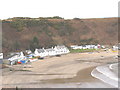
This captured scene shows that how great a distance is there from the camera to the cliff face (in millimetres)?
54816

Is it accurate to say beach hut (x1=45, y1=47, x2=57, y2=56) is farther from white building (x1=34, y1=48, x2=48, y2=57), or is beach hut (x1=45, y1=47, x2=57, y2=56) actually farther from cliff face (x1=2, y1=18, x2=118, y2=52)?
cliff face (x1=2, y1=18, x2=118, y2=52)

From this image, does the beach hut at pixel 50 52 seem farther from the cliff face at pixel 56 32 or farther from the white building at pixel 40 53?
the cliff face at pixel 56 32

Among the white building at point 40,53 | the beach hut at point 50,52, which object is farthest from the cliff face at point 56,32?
the white building at point 40,53

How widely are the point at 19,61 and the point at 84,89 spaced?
19.2 metres

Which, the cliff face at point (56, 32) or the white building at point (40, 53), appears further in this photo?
the cliff face at point (56, 32)

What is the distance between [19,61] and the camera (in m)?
34.0

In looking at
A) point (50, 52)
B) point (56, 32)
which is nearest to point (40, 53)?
point (50, 52)

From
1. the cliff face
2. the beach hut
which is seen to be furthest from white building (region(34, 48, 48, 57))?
Answer: the cliff face

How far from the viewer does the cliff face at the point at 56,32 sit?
5482 centimetres

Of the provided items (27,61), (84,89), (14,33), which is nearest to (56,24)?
(14,33)

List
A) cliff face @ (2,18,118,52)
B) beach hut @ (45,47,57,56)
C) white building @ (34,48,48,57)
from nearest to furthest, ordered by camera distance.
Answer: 1. white building @ (34,48,48,57)
2. beach hut @ (45,47,57,56)
3. cliff face @ (2,18,118,52)

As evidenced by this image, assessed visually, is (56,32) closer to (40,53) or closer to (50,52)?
(50,52)

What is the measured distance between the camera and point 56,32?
67375 millimetres

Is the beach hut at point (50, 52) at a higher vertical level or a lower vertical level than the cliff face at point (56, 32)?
lower
